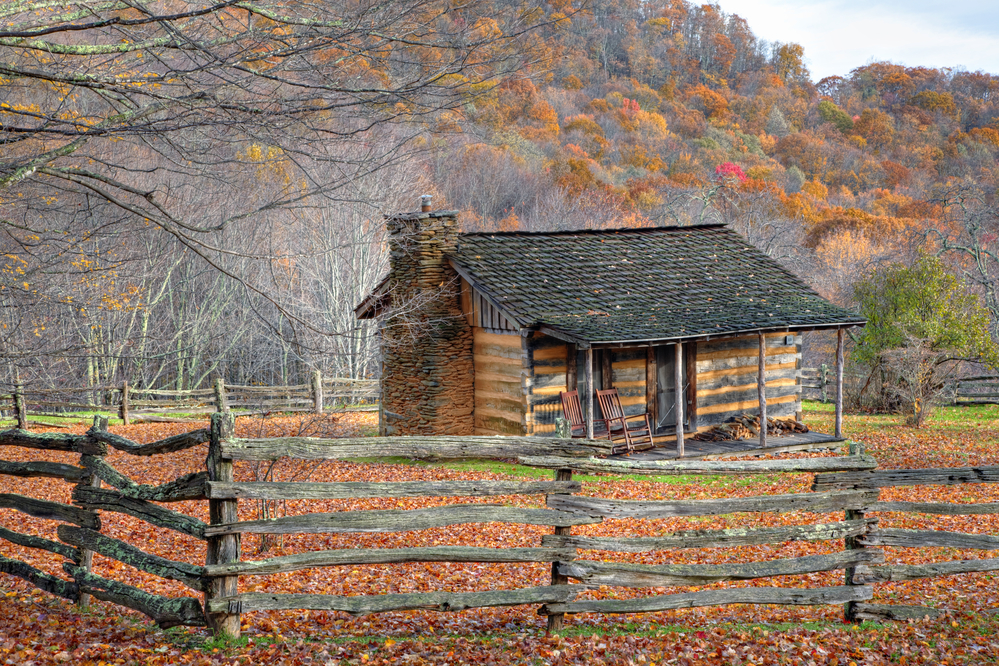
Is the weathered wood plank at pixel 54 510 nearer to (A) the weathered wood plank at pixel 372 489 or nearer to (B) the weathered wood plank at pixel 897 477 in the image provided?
(A) the weathered wood plank at pixel 372 489

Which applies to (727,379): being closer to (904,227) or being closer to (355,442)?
(355,442)

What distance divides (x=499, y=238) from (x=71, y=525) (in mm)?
14425

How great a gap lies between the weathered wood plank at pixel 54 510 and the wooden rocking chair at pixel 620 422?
1217 centimetres

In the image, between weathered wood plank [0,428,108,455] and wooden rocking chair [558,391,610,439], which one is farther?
wooden rocking chair [558,391,610,439]

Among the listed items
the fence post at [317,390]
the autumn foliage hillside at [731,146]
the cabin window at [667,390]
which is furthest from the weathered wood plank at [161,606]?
the autumn foliage hillside at [731,146]

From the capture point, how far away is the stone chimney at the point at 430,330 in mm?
19391

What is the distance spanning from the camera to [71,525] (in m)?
7.61

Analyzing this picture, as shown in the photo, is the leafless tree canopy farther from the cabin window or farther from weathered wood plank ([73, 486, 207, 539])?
the cabin window

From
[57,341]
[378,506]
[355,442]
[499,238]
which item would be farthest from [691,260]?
[57,341]

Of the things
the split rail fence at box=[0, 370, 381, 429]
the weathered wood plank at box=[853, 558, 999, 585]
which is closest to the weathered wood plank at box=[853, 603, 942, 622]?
the weathered wood plank at box=[853, 558, 999, 585]

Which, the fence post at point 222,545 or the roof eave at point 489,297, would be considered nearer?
the fence post at point 222,545

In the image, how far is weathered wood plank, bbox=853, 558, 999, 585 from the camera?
7.79 m

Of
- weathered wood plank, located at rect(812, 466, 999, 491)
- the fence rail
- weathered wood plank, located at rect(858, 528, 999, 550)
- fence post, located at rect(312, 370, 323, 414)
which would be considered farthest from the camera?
the fence rail

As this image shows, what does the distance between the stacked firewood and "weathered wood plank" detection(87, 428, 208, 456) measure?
15.0 meters
